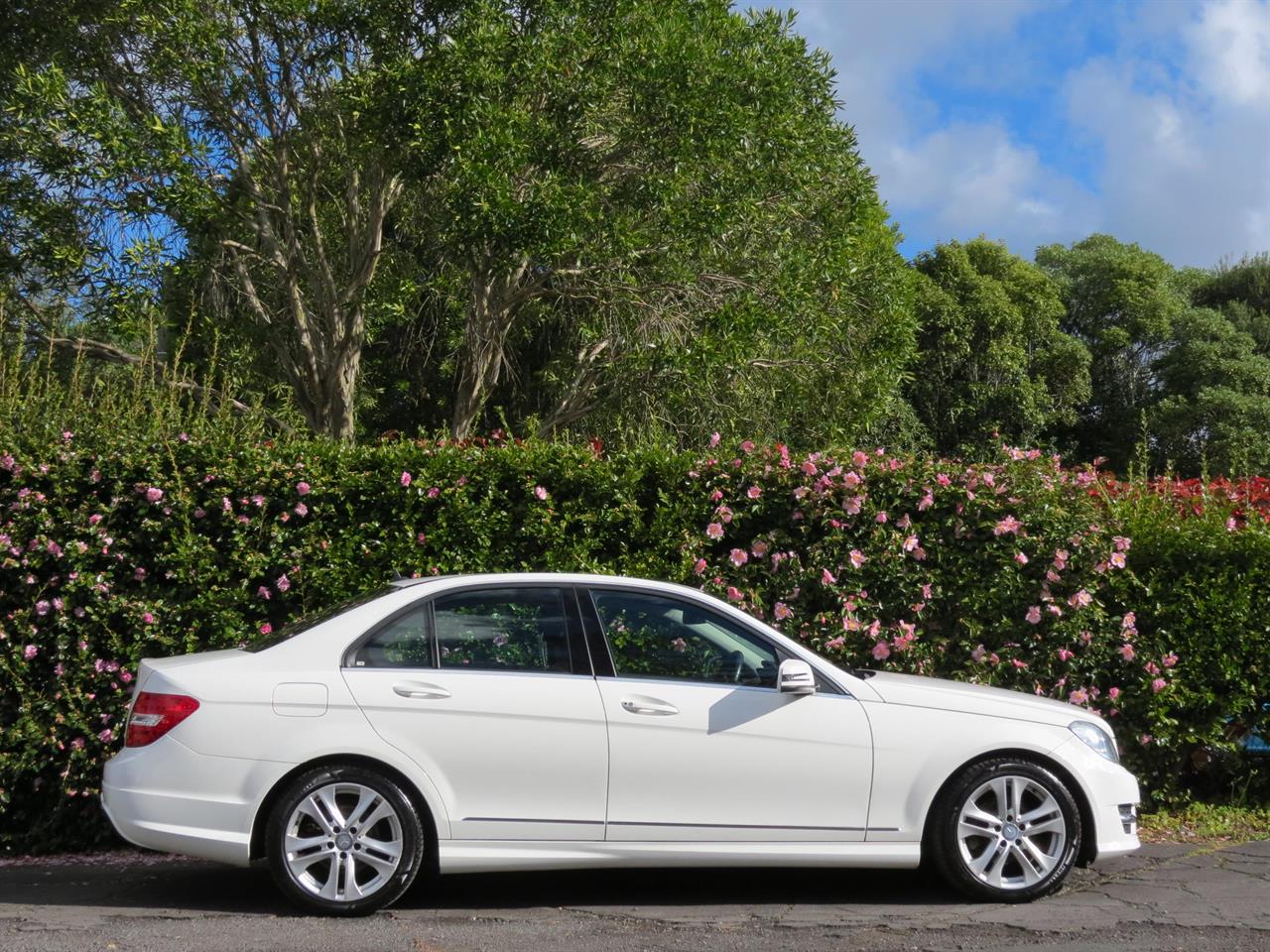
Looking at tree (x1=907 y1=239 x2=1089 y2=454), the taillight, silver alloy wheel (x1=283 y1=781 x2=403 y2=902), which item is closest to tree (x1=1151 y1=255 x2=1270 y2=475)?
tree (x1=907 y1=239 x2=1089 y2=454)

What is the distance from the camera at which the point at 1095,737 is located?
6.29m

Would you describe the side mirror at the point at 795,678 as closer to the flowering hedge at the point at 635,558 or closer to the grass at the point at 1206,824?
the flowering hedge at the point at 635,558

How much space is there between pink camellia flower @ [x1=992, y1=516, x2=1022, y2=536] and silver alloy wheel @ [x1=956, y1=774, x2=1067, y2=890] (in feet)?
7.56

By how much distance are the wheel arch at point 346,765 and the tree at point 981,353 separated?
2745 centimetres

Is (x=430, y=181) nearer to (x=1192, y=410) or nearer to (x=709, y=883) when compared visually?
(x=709, y=883)

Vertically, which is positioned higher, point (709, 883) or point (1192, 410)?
point (1192, 410)

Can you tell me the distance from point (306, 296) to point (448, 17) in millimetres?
5600

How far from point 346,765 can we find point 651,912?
5.12ft

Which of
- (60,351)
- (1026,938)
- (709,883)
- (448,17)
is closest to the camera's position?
(1026,938)

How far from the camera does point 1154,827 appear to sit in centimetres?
809

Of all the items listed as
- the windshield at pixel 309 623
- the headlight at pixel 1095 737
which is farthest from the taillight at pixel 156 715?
the headlight at pixel 1095 737

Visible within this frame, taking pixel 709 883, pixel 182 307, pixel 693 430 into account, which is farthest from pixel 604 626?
pixel 693 430

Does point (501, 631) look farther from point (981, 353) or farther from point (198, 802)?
point (981, 353)

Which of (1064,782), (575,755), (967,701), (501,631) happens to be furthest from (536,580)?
(1064,782)
